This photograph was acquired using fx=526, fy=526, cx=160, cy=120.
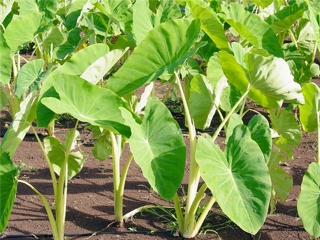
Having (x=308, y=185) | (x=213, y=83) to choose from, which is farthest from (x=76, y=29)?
(x=308, y=185)

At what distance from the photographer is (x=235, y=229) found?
2.34m

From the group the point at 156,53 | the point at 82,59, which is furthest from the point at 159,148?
the point at 82,59

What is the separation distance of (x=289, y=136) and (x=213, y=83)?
45cm

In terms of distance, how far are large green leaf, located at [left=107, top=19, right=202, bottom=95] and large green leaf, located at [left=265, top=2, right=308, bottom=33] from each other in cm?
131

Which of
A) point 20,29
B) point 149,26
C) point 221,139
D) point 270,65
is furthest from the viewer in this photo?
point 221,139

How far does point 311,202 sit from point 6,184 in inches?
45.4

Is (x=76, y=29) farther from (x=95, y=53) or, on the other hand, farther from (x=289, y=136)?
(x=289, y=136)

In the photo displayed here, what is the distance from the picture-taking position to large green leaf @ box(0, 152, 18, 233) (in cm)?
178

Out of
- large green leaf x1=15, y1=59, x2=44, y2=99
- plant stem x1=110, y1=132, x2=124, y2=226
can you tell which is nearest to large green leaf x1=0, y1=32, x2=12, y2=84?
large green leaf x1=15, y1=59, x2=44, y2=99

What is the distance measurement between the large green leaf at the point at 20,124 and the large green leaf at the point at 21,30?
3.89ft

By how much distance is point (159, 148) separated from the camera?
6.39 ft

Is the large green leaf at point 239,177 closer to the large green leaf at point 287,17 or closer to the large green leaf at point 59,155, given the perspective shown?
→ the large green leaf at point 59,155

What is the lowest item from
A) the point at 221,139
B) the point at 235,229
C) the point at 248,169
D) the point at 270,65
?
the point at 221,139

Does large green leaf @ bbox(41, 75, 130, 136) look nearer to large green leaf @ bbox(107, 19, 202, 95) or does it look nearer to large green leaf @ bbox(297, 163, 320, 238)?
large green leaf @ bbox(107, 19, 202, 95)
